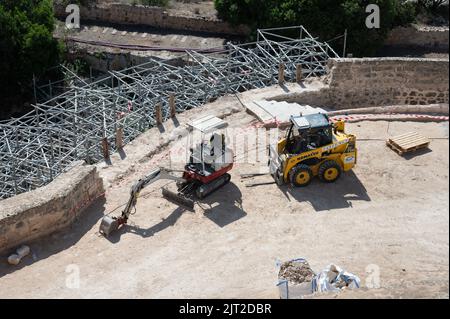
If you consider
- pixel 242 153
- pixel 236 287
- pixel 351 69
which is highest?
pixel 351 69

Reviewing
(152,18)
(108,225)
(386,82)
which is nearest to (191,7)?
(152,18)

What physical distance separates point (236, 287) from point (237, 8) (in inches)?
765

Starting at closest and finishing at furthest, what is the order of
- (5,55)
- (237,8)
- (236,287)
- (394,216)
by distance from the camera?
1. (236,287)
2. (394,216)
3. (5,55)
4. (237,8)

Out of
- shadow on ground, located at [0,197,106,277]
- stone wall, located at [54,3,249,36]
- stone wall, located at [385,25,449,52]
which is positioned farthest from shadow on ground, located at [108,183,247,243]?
stone wall, located at [385,25,449,52]

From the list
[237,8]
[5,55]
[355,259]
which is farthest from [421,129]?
[5,55]

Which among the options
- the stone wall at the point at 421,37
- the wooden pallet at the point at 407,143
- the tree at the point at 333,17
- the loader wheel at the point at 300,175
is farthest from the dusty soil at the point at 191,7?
the loader wheel at the point at 300,175

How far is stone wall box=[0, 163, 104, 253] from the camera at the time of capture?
12594 millimetres

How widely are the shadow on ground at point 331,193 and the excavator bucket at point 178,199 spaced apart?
2.16 m

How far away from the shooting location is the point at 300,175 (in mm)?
14172

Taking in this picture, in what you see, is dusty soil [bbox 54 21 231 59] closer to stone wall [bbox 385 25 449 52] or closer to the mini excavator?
stone wall [bbox 385 25 449 52]

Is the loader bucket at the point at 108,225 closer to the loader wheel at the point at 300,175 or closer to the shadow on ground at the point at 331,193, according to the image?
the shadow on ground at the point at 331,193

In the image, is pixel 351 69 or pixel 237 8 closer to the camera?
pixel 351 69

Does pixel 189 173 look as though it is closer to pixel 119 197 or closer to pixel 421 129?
pixel 119 197

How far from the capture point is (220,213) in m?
13.8
